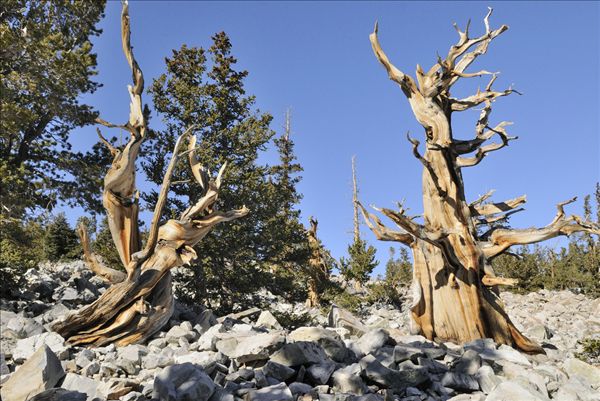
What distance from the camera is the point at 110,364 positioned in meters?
4.27

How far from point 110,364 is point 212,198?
3446 millimetres

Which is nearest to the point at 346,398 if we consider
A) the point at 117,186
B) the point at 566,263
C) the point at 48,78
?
the point at 117,186

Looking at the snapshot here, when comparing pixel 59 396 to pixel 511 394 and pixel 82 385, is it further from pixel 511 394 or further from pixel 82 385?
pixel 511 394

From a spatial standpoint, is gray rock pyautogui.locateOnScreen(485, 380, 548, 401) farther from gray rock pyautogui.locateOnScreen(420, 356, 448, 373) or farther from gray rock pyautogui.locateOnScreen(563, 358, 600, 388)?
gray rock pyautogui.locateOnScreen(563, 358, 600, 388)

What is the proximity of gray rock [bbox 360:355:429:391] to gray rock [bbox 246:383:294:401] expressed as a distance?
890mm

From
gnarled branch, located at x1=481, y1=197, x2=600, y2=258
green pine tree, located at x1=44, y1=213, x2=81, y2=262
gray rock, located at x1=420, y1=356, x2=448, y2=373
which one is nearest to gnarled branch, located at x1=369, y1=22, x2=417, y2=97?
gnarled branch, located at x1=481, y1=197, x2=600, y2=258

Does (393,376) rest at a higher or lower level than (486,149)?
lower

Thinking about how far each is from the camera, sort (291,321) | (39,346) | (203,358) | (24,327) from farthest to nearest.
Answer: (291,321) → (24,327) → (39,346) → (203,358)

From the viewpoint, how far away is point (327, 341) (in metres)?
4.48

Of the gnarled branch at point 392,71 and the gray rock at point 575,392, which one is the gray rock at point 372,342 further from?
the gnarled branch at point 392,71

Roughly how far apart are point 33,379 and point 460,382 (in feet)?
12.6

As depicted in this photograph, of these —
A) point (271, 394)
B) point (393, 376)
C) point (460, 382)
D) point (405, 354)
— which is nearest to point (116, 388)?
point (271, 394)

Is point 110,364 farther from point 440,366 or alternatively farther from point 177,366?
point 440,366

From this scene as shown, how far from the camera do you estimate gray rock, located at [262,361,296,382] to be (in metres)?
3.69
